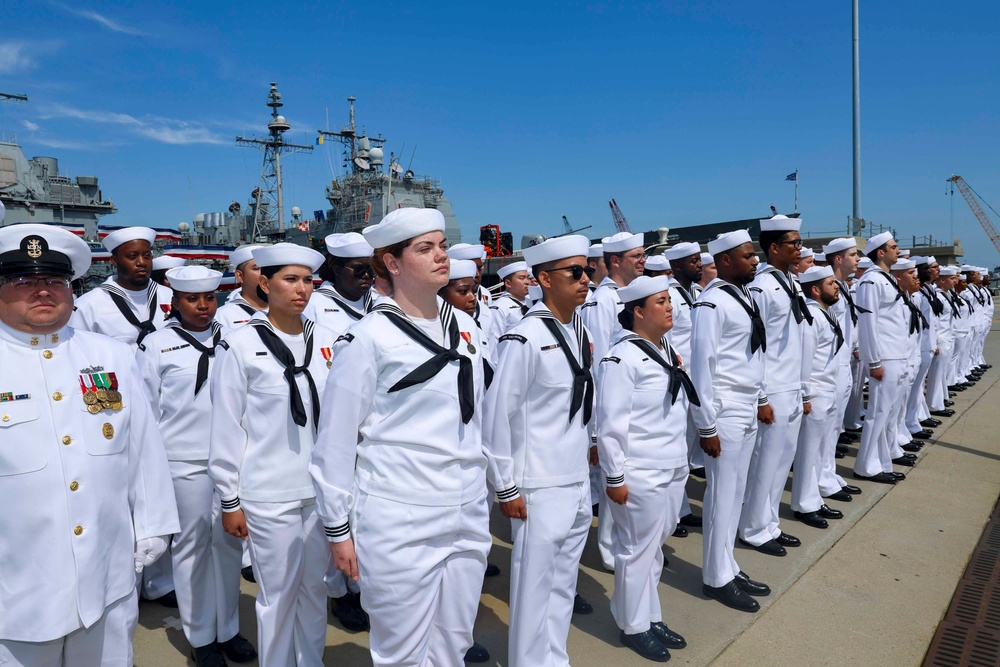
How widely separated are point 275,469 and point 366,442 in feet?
2.68

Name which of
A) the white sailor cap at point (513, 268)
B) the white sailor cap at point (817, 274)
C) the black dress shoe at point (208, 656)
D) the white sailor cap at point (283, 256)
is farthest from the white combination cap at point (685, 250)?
the black dress shoe at point (208, 656)

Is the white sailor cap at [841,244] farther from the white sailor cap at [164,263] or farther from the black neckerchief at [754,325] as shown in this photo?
the white sailor cap at [164,263]

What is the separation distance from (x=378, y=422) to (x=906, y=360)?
252 inches

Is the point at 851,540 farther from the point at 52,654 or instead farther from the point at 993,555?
the point at 52,654

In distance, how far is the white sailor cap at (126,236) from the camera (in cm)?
473

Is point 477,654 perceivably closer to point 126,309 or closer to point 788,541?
point 788,541

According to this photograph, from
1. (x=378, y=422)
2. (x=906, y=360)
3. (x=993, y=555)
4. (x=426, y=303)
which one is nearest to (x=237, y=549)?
(x=378, y=422)

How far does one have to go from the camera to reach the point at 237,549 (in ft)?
11.8

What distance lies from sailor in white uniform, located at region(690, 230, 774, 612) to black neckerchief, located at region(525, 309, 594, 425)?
44.2 inches

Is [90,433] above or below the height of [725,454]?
above

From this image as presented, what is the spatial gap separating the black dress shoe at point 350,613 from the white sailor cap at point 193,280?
210cm

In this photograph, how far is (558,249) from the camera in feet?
10.5

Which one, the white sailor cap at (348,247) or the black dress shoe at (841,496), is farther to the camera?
the black dress shoe at (841,496)

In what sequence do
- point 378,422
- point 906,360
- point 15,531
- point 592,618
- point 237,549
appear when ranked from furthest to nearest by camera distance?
point 906,360, point 592,618, point 237,549, point 378,422, point 15,531
